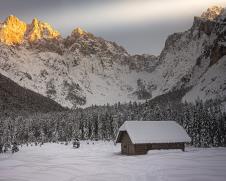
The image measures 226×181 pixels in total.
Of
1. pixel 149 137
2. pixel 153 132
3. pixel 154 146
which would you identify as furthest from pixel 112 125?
pixel 149 137

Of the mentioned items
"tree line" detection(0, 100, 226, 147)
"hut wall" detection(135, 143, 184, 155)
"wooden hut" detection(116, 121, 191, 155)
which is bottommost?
"hut wall" detection(135, 143, 184, 155)

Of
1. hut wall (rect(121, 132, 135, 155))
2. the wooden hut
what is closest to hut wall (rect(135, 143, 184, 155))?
the wooden hut

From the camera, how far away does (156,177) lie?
114 ft

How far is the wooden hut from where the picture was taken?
2677 inches

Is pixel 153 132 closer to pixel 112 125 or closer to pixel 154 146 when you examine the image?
pixel 154 146

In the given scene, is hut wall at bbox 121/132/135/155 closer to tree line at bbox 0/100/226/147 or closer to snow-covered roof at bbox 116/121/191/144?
snow-covered roof at bbox 116/121/191/144

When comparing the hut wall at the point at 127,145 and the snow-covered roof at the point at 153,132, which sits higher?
the snow-covered roof at the point at 153,132

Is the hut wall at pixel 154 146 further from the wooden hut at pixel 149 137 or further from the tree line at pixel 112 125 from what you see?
the tree line at pixel 112 125

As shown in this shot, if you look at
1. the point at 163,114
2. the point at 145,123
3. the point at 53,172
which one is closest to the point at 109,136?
the point at 163,114

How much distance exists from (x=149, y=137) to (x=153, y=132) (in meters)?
2.29

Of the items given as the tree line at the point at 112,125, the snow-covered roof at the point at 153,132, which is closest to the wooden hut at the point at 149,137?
the snow-covered roof at the point at 153,132

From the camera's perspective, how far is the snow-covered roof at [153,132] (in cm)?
6831

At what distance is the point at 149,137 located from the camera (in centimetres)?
6875

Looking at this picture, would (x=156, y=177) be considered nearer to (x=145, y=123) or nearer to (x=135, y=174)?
(x=135, y=174)
